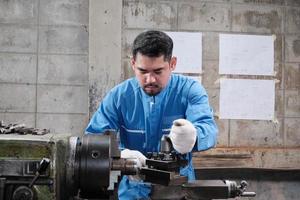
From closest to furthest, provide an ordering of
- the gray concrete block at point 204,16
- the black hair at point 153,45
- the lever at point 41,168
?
the lever at point 41,168 < the black hair at point 153,45 < the gray concrete block at point 204,16

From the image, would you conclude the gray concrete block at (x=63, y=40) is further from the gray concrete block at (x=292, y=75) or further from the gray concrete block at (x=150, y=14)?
the gray concrete block at (x=292, y=75)

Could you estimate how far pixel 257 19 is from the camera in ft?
9.61

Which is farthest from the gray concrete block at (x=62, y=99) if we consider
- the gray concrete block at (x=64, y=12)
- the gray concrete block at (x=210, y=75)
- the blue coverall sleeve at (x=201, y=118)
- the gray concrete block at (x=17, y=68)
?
the blue coverall sleeve at (x=201, y=118)

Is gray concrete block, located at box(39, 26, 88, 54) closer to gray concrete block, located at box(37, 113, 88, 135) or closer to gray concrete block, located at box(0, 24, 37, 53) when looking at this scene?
gray concrete block, located at box(0, 24, 37, 53)

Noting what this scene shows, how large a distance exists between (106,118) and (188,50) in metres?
1.37

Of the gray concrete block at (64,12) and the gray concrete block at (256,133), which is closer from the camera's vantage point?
the gray concrete block at (64,12)

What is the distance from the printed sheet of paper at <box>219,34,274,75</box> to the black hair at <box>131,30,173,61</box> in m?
1.39

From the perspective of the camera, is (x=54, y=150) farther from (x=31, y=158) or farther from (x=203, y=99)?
(x=203, y=99)

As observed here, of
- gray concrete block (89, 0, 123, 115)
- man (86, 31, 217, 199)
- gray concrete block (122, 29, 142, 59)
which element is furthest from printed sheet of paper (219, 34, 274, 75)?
man (86, 31, 217, 199)

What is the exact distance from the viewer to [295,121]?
2.98 meters

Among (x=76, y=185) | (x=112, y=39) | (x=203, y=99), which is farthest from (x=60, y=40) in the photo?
(x=76, y=185)

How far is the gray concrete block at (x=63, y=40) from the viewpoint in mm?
2824

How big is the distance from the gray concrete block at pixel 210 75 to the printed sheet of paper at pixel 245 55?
0.13 ft

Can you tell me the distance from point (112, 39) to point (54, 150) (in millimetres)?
1984
